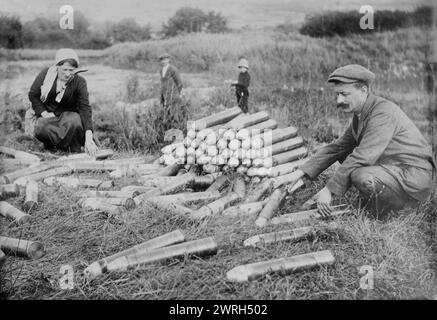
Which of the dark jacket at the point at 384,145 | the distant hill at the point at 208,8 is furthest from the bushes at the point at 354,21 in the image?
the dark jacket at the point at 384,145

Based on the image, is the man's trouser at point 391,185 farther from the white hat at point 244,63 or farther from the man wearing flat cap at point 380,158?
the white hat at point 244,63

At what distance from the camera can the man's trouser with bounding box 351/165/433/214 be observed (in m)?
4.97

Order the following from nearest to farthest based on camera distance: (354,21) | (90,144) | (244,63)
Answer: (354,21) < (90,144) < (244,63)

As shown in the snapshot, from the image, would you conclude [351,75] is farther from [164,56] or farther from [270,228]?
[164,56]

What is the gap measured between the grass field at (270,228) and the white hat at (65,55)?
0.51 ft

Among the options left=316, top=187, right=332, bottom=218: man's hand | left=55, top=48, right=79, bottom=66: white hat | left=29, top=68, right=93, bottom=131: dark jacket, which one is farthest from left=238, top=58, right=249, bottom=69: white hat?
left=316, top=187, right=332, bottom=218: man's hand

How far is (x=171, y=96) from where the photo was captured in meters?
8.10

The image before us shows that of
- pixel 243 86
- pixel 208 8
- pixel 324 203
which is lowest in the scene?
pixel 324 203

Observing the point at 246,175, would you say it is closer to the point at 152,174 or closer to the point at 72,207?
the point at 152,174

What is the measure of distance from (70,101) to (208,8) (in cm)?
286

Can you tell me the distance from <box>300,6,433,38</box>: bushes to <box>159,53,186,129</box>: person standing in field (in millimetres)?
2627

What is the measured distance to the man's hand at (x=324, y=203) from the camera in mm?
4980

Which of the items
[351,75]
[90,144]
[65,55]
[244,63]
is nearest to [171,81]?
[244,63]

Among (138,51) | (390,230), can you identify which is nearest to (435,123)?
(390,230)
